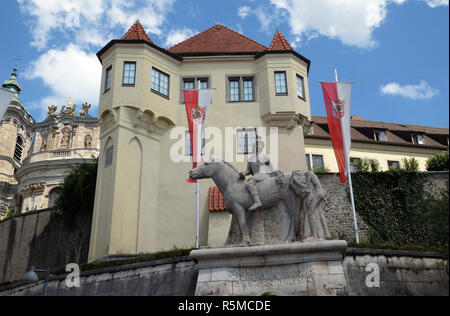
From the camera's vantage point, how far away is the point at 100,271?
18.7 meters

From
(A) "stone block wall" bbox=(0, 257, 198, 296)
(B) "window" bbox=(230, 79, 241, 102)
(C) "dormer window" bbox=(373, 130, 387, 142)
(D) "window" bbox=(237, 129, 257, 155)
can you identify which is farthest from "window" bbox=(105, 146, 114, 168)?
(C) "dormer window" bbox=(373, 130, 387, 142)

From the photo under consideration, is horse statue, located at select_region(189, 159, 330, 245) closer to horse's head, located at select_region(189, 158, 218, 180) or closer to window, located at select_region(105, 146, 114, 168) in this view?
horse's head, located at select_region(189, 158, 218, 180)

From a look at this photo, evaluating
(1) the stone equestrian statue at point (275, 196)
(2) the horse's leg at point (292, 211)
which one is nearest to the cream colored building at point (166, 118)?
(1) the stone equestrian statue at point (275, 196)

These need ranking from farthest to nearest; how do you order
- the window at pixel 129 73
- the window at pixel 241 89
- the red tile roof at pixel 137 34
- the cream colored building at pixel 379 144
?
the cream colored building at pixel 379 144 → the window at pixel 241 89 → the red tile roof at pixel 137 34 → the window at pixel 129 73

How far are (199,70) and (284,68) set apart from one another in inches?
225

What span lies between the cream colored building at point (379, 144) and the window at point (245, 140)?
1560 cm

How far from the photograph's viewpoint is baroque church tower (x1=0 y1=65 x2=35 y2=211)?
68375mm

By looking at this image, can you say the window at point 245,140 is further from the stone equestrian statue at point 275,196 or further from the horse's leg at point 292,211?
the horse's leg at point 292,211

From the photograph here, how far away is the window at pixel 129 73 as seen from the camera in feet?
98.1

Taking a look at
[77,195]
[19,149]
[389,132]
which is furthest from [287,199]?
[19,149]

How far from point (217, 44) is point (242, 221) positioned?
2253cm

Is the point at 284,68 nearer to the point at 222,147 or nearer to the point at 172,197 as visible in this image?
the point at 222,147

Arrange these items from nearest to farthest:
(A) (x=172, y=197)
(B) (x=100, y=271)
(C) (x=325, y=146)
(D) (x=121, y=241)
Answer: (B) (x=100, y=271) → (D) (x=121, y=241) → (A) (x=172, y=197) → (C) (x=325, y=146)
